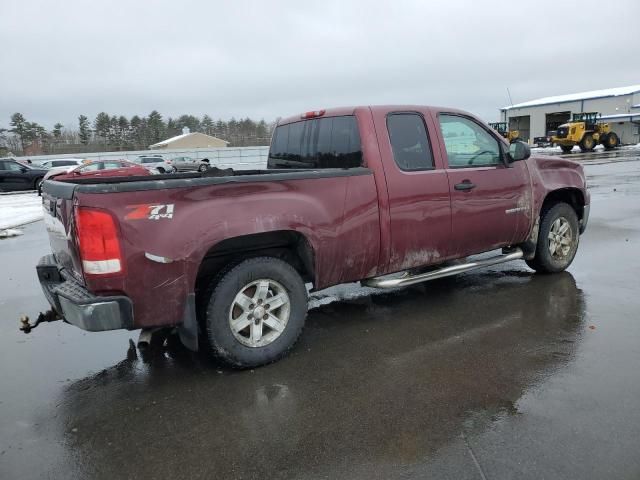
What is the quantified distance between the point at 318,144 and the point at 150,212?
2.09m

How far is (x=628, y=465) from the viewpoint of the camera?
2.62m

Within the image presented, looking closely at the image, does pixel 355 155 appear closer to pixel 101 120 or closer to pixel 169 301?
pixel 169 301

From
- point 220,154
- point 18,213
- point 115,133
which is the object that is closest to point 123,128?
point 115,133

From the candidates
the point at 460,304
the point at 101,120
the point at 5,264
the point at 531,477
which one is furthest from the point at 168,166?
the point at 101,120

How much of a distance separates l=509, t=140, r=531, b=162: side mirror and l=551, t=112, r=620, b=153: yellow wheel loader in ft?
113

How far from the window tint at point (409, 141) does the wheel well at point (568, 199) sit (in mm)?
2011

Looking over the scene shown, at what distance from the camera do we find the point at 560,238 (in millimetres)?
6043

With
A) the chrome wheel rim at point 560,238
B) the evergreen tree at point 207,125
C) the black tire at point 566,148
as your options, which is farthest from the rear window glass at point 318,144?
the evergreen tree at point 207,125

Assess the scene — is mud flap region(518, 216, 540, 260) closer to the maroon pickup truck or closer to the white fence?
the maroon pickup truck

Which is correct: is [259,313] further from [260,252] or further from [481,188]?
[481,188]

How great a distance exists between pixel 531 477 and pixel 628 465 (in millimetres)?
522

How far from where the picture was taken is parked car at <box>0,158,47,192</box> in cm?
2500

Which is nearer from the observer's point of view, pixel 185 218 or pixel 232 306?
pixel 185 218

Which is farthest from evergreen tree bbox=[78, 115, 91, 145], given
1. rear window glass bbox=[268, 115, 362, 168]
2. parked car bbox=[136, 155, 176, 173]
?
rear window glass bbox=[268, 115, 362, 168]
